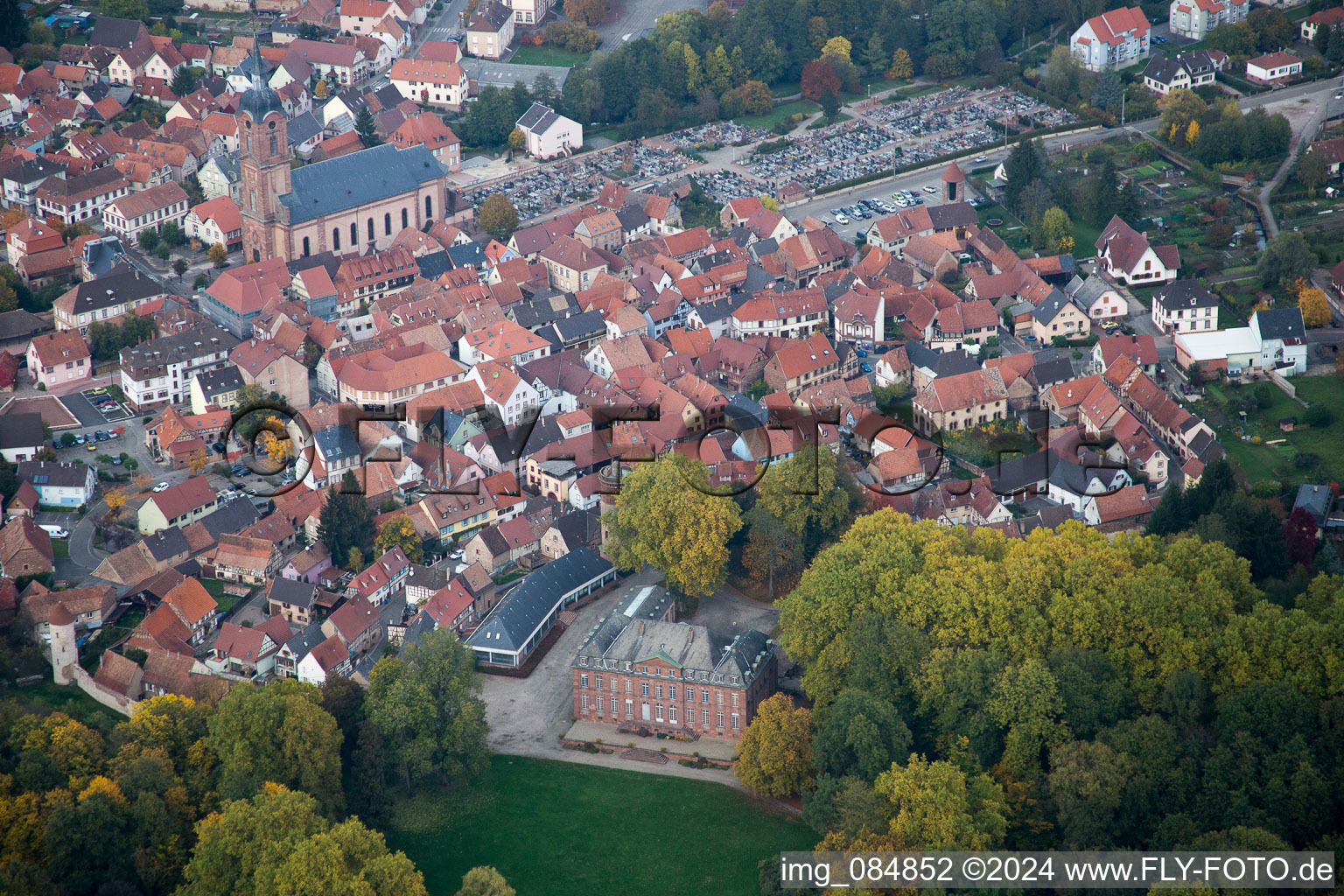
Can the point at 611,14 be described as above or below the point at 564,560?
above

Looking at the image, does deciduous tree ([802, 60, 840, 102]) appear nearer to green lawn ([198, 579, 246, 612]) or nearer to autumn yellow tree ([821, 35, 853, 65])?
autumn yellow tree ([821, 35, 853, 65])

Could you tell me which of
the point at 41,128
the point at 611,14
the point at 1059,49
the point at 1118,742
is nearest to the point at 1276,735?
the point at 1118,742

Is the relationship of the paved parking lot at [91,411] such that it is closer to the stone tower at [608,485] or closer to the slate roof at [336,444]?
the slate roof at [336,444]

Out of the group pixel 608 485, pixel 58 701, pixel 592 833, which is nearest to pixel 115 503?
pixel 58 701


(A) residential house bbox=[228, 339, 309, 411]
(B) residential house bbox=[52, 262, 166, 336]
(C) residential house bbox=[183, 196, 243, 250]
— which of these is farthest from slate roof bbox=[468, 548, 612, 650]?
(C) residential house bbox=[183, 196, 243, 250]

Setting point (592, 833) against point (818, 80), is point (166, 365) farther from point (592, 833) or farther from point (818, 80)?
point (818, 80)

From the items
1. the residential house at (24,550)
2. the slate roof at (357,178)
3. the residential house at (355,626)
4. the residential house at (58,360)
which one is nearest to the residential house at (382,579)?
the residential house at (355,626)

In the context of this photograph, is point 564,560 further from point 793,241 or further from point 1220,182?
point 1220,182
